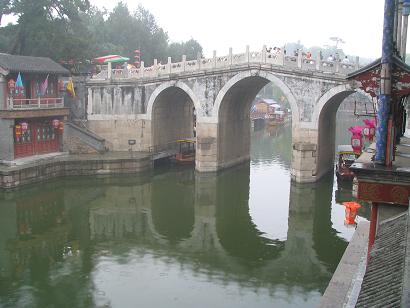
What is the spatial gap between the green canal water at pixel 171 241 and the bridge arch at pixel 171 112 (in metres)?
3.68

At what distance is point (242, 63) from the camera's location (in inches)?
985

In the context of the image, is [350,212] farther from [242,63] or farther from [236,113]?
[236,113]

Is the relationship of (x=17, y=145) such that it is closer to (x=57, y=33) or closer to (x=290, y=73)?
(x=57, y=33)

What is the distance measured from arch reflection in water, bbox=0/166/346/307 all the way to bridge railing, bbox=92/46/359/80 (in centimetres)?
581

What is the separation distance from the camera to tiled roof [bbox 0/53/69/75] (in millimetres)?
23422

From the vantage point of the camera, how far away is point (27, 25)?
2991 centimetres

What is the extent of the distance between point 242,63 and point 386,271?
67.4 feet

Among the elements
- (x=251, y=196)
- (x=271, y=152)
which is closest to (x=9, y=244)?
(x=251, y=196)

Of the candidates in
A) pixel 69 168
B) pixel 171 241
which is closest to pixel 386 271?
pixel 171 241

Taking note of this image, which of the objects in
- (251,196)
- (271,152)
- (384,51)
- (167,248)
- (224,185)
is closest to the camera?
(384,51)

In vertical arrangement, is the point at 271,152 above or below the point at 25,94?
below

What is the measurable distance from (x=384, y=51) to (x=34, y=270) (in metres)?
11.0

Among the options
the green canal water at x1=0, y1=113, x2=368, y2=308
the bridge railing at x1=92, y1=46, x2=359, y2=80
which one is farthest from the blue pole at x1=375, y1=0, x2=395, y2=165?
the bridge railing at x1=92, y1=46, x2=359, y2=80

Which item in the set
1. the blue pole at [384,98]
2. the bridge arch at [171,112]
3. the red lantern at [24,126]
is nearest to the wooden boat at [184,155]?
the bridge arch at [171,112]
